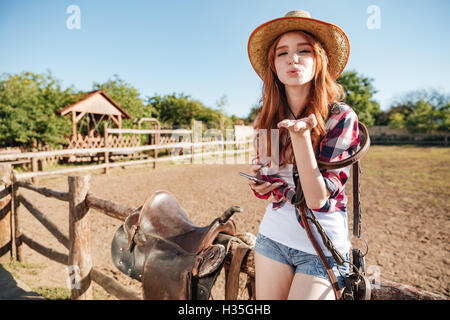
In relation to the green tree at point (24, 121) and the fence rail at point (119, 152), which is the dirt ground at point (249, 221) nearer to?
the fence rail at point (119, 152)

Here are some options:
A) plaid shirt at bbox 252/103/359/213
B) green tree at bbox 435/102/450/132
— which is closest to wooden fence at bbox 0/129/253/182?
plaid shirt at bbox 252/103/359/213

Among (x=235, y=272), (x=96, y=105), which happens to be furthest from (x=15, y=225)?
(x=96, y=105)

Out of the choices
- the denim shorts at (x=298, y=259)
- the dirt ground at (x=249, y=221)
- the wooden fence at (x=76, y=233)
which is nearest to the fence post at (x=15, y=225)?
the wooden fence at (x=76, y=233)

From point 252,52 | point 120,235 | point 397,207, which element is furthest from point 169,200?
point 397,207

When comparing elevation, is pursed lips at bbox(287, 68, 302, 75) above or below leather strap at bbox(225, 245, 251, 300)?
above

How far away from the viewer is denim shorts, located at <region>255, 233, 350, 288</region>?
905 mm

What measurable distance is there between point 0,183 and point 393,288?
158 inches

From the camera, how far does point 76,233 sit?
222 centimetres

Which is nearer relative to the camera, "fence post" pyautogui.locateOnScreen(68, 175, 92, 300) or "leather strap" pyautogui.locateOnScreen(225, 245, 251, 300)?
"leather strap" pyautogui.locateOnScreen(225, 245, 251, 300)

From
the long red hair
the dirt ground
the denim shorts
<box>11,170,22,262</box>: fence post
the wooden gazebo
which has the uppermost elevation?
the wooden gazebo

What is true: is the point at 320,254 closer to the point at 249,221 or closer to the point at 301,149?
the point at 301,149

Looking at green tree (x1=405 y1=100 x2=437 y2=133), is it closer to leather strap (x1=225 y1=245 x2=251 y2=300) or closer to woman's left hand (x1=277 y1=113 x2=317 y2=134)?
leather strap (x1=225 y1=245 x2=251 y2=300)
